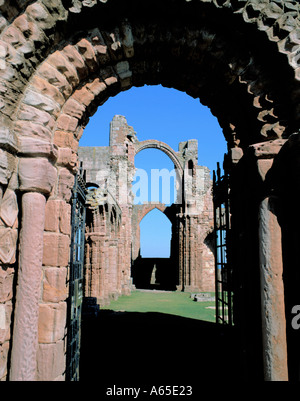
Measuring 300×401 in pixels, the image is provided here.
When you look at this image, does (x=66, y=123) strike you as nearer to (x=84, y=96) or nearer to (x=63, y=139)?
(x=63, y=139)

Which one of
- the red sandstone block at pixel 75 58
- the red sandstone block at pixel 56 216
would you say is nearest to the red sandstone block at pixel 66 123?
the red sandstone block at pixel 75 58

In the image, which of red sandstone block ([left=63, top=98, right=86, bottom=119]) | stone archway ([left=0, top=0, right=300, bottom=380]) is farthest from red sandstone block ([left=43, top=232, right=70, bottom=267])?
red sandstone block ([left=63, top=98, right=86, bottom=119])

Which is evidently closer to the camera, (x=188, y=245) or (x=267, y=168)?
(x=267, y=168)

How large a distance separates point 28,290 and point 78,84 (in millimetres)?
1974

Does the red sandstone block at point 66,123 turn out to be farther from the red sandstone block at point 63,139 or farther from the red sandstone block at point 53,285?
the red sandstone block at point 53,285

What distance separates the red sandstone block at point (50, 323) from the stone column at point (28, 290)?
10 centimetres

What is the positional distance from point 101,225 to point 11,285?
31.4 feet

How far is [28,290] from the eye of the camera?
2.53m

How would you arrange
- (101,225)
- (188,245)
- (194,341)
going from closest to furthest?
(194,341)
(101,225)
(188,245)

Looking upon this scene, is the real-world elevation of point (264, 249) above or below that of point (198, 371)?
above

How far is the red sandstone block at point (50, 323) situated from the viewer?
8.86 ft
